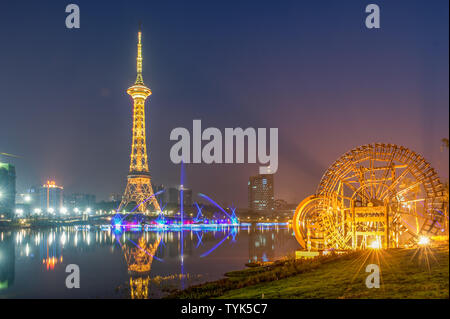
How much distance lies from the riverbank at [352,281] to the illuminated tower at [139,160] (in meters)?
114

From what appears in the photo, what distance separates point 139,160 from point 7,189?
51769mm

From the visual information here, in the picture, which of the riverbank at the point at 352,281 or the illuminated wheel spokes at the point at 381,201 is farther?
the illuminated wheel spokes at the point at 381,201

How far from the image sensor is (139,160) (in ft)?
453

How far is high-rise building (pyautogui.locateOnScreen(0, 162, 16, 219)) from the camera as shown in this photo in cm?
13400

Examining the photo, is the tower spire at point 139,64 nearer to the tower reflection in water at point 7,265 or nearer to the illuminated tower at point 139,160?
the illuminated tower at point 139,160

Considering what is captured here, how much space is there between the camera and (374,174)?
33.7 meters

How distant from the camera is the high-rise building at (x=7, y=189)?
134 m

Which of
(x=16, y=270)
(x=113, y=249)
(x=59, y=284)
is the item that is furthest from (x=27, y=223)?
(x=59, y=284)

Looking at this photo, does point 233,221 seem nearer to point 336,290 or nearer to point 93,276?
point 93,276

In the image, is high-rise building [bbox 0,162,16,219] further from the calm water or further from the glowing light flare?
the glowing light flare

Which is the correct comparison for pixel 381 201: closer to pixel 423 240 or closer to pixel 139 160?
pixel 423 240

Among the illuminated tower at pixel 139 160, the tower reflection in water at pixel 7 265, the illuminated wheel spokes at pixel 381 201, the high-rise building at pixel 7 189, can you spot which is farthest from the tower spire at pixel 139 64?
the illuminated wheel spokes at pixel 381 201

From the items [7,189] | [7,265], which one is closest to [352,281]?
[7,265]
